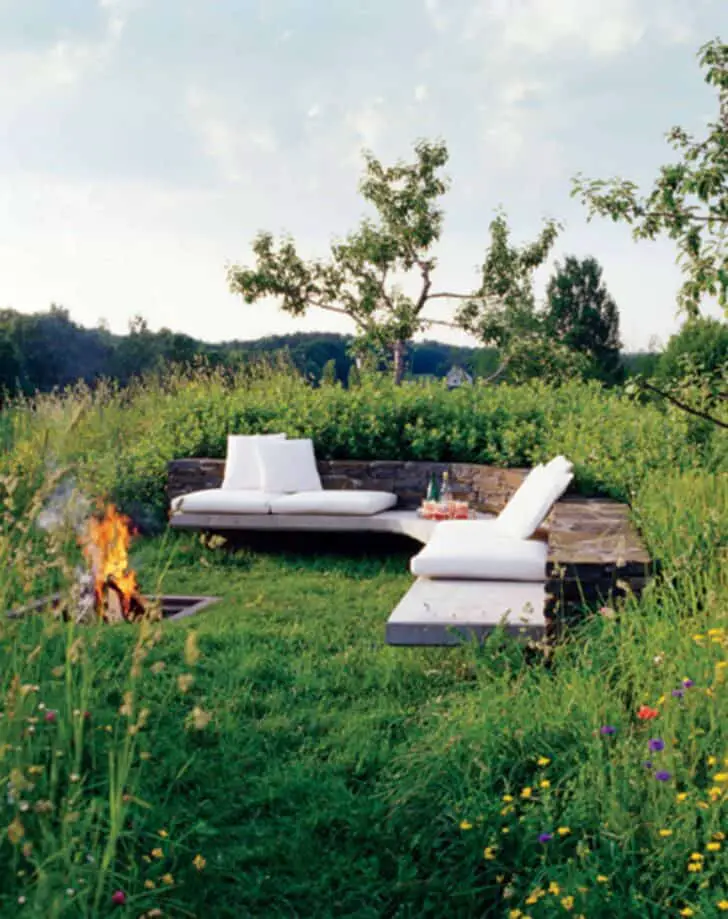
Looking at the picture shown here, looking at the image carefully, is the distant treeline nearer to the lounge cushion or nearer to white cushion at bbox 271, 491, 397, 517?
white cushion at bbox 271, 491, 397, 517

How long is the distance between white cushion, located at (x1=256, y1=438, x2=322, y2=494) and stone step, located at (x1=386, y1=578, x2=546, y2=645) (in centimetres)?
332

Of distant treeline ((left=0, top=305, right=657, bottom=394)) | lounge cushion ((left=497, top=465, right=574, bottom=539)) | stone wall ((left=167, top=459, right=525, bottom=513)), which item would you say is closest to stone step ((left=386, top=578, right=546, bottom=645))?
lounge cushion ((left=497, top=465, right=574, bottom=539))

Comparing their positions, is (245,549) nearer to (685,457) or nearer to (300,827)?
(685,457)

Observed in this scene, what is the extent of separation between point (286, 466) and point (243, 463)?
1.29ft

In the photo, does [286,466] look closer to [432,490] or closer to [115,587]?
[432,490]

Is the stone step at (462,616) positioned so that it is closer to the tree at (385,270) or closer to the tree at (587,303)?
the tree at (385,270)

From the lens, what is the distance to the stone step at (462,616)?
4.11m

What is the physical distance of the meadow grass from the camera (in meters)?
2.44

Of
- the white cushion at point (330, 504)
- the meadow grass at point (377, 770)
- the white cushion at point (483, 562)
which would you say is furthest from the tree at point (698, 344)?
the meadow grass at point (377, 770)

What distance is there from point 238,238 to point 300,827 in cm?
1406

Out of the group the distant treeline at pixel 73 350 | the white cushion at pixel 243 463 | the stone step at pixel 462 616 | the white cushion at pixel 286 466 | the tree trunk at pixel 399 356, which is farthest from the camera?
the distant treeline at pixel 73 350

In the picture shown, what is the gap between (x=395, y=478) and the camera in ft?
26.7

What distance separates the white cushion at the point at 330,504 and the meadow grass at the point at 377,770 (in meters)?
2.85

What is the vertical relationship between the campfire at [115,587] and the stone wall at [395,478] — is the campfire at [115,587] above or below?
below
